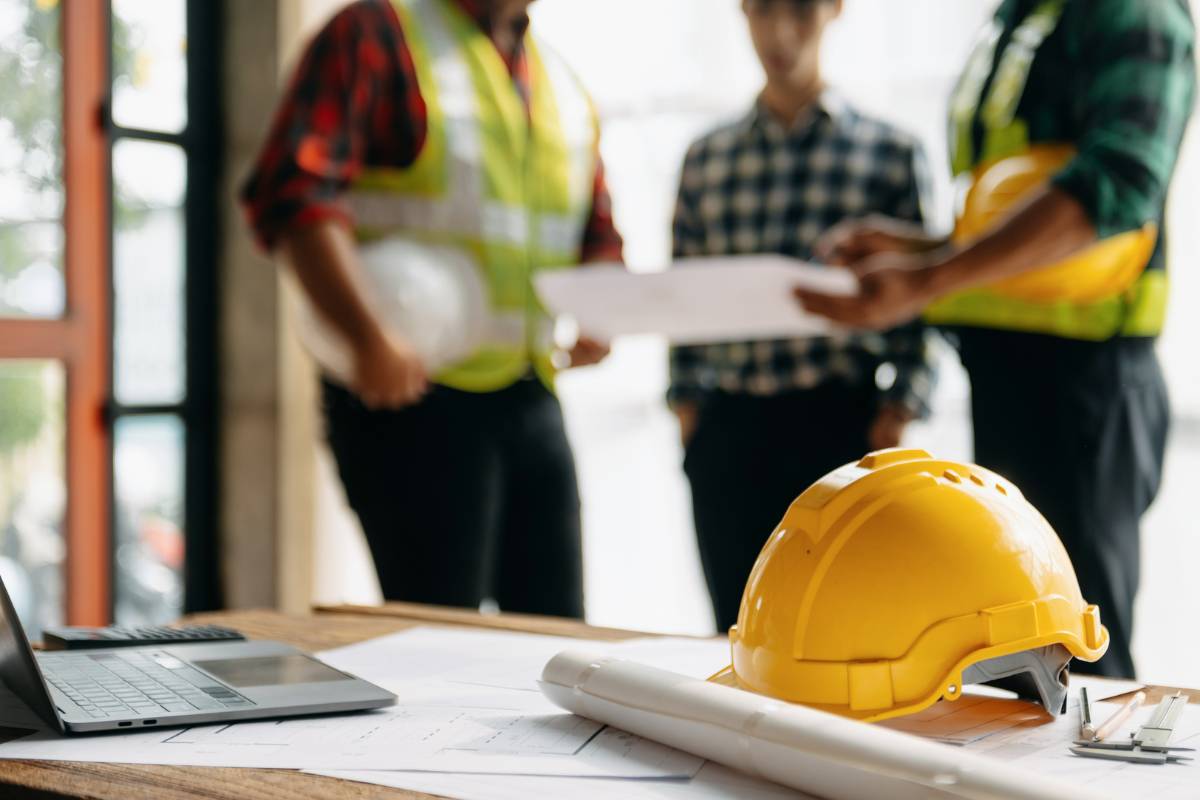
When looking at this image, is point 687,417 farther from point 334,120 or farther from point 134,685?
point 134,685

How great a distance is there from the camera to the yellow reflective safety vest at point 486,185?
201cm

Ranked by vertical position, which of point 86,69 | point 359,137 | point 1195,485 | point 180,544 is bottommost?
point 180,544

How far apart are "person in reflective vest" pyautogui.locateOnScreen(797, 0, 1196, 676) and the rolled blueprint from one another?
114cm

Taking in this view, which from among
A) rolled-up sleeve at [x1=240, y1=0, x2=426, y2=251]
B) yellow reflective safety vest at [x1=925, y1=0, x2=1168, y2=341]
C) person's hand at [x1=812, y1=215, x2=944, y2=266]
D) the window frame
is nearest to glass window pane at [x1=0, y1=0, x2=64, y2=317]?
the window frame

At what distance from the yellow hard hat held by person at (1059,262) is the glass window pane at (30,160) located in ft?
7.11

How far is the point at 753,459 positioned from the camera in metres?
2.41

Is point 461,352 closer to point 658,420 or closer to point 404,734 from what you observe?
point 404,734

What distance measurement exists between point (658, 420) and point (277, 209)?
5.62 feet

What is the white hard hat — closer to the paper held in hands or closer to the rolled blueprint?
the paper held in hands

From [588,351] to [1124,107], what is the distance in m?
0.96

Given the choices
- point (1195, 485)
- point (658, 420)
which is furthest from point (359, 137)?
point (1195, 485)

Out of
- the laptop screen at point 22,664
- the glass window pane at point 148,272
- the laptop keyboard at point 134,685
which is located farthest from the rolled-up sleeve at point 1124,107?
the glass window pane at point 148,272

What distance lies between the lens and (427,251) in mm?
2016

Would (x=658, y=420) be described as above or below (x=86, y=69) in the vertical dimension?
below
